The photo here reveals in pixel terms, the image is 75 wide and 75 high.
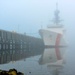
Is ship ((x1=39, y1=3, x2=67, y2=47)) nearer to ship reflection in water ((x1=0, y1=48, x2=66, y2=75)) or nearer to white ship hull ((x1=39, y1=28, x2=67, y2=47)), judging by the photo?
white ship hull ((x1=39, y1=28, x2=67, y2=47))

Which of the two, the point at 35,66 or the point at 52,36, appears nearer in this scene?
the point at 35,66

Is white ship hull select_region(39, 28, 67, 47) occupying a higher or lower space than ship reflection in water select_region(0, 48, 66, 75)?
lower

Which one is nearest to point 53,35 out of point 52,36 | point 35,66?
point 52,36

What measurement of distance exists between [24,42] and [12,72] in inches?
2534

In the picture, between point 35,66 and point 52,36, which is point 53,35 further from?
point 35,66

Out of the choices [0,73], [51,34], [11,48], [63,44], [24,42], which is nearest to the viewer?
[0,73]

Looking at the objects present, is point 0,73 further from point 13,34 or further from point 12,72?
point 13,34

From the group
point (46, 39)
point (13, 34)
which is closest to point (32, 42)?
point (46, 39)

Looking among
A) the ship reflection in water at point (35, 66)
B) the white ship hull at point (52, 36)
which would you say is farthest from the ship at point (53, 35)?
the ship reflection in water at point (35, 66)

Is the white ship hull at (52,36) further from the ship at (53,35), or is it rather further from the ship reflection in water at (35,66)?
the ship reflection in water at (35,66)

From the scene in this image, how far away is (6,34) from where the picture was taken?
5819cm

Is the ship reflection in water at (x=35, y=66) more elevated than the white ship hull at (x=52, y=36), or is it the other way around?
the ship reflection in water at (x=35, y=66)

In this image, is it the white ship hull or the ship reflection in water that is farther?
the white ship hull

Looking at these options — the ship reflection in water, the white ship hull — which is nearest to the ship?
the white ship hull
